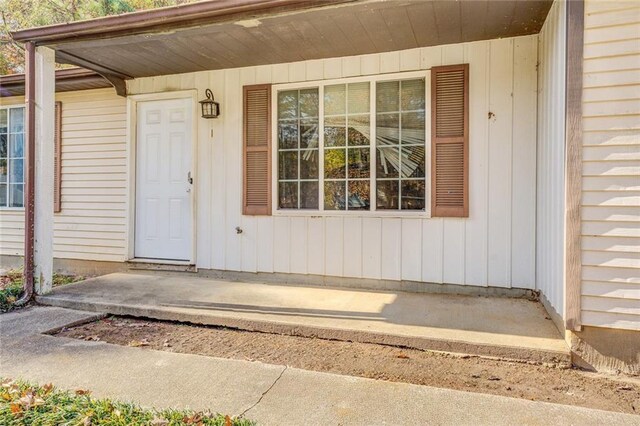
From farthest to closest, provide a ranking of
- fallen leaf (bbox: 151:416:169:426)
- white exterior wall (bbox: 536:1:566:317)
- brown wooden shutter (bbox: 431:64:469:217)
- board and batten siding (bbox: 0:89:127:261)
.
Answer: board and batten siding (bbox: 0:89:127:261)
brown wooden shutter (bbox: 431:64:469:217)
white exterior wall (bbox: 536:1:566:317)
fallen leaf (bbox: 151:416:169:426)

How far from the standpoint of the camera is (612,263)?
7.57 feet

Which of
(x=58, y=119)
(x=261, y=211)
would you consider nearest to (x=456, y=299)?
(x=261, y=211)

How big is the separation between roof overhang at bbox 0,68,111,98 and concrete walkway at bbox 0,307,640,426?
3.34 meters

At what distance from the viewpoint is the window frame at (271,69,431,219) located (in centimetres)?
376

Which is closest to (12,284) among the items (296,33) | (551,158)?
(296,33)

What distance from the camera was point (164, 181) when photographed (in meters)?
4.80

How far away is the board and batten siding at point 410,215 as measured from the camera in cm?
352

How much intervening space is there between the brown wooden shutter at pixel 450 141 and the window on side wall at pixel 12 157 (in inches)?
225

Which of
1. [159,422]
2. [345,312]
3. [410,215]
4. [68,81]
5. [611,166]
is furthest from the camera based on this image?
[68,81]

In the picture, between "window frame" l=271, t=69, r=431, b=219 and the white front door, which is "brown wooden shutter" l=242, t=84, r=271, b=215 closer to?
"window frame" l=271, t=69, r=431, b=219

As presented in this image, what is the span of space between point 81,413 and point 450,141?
11.1 feet

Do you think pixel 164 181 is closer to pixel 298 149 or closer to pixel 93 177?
pixel 93 177

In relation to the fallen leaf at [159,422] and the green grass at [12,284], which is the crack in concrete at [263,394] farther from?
the green grass at [12,284]

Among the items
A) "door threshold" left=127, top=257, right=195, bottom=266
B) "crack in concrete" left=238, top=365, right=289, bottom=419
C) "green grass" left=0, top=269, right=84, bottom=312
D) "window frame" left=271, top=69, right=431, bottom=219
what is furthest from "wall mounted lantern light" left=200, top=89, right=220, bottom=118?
"crack in concrete" left=238, top=365, right=289, bottom=419
